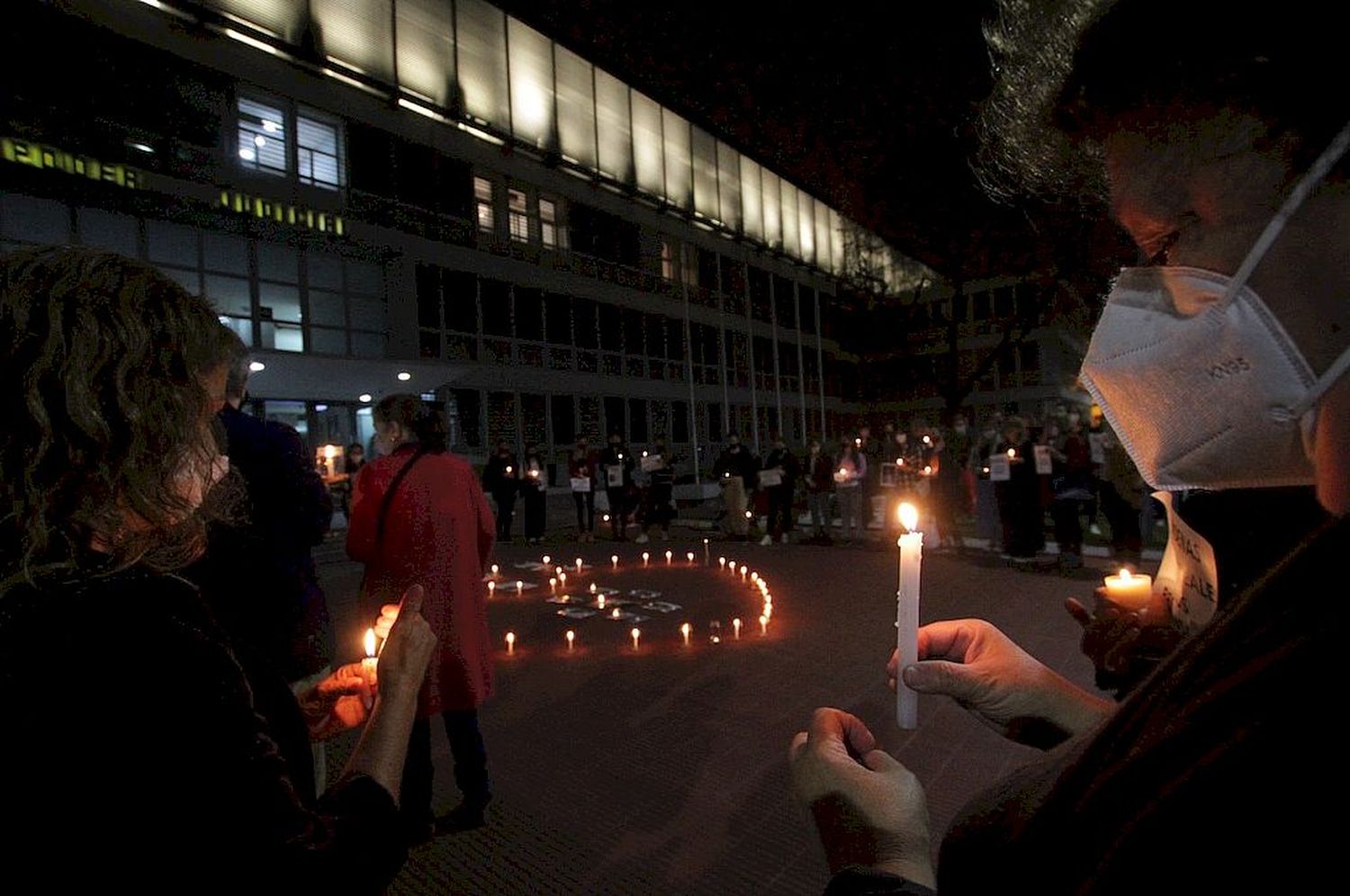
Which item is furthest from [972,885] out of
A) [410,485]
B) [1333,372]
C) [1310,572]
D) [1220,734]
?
[410,485]

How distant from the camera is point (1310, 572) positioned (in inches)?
22.5

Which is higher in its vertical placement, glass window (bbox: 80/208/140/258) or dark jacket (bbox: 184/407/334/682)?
glass window (bbox: 80/208/140/258)

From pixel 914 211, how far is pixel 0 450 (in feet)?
29.5

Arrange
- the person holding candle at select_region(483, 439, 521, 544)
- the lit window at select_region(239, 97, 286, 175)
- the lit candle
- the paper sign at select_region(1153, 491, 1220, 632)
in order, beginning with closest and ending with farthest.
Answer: the paper sign at select_region(1153, 491, 1220, 632), the lit candle, the person holding candle at select_region(483, 439, 521, 544), the lit window at select_region(239, 97, 286, 175)

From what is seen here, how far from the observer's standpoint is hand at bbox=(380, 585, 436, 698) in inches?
65.7

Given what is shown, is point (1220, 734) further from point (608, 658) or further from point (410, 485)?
point (608, 658)

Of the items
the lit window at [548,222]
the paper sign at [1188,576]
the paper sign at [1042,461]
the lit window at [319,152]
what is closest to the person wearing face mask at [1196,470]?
the paper sign at [1188,576]

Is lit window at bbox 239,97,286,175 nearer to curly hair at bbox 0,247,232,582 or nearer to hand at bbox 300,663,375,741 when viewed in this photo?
hand at bbox 300,663,375,741

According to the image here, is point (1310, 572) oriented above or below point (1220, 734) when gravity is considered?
above

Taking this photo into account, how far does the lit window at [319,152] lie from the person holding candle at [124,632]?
70.7ft

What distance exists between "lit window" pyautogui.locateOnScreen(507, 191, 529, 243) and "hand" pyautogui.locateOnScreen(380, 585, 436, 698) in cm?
2549

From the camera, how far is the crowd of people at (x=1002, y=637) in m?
0.56

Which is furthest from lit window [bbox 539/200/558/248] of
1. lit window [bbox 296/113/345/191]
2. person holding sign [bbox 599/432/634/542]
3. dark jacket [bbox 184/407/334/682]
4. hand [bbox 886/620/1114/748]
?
hand [bbox 886/620/1114/748]

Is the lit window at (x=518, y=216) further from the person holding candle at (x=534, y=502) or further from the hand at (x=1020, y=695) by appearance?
the hand at (x=1020, y=695)
